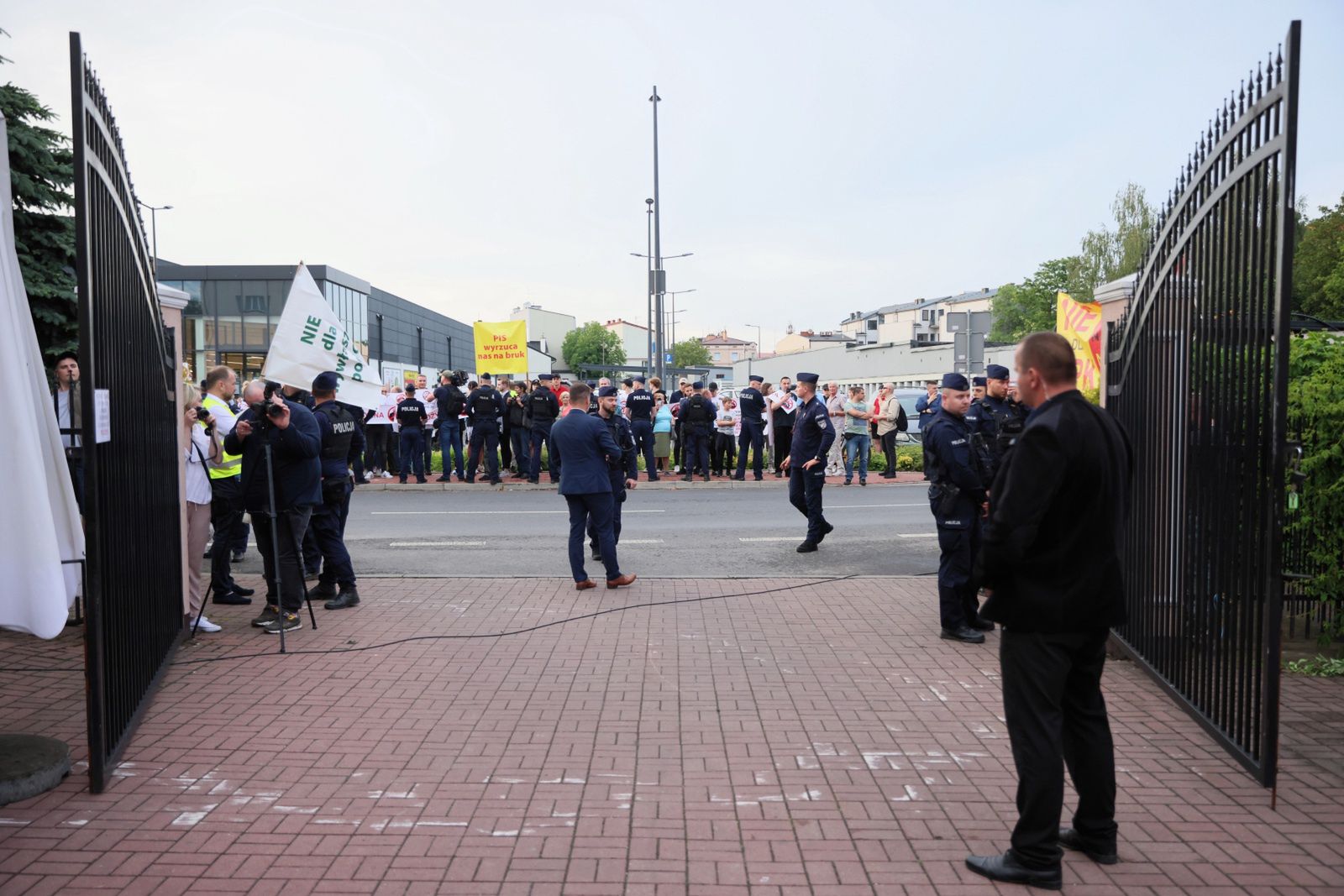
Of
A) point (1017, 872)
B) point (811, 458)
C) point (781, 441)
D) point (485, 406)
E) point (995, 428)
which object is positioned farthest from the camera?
point (781, 441)

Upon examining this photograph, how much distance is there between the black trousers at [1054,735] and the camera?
3.85 m

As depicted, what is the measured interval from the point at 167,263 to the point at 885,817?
71.3 meters

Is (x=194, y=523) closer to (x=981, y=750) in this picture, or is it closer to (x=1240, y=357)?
(x=981, y=750)

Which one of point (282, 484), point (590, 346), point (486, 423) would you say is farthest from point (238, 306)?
point (282, 484)

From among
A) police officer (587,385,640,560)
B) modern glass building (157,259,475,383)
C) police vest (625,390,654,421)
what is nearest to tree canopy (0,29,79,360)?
police vest (625,390,654,421)

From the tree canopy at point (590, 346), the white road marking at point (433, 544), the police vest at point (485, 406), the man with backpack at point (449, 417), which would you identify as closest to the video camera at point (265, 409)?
the white road marking at point (433, 544)

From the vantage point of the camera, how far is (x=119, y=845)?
4152mm

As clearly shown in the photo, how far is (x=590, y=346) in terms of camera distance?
126 meters

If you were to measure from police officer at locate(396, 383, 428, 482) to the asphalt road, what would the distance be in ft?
3.12

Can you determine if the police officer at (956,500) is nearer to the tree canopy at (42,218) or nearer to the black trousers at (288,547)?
the black trousers at (288,547)

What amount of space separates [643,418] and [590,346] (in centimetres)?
10613

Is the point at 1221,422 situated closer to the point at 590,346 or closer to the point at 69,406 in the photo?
the point at 69,406

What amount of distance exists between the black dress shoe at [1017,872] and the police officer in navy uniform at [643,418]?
16.6 m

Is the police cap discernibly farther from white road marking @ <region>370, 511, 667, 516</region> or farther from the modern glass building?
the modern glass building
